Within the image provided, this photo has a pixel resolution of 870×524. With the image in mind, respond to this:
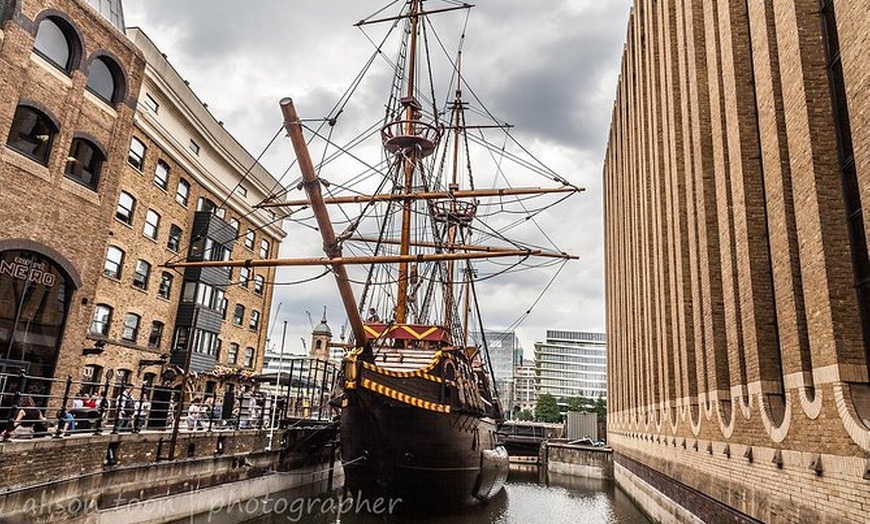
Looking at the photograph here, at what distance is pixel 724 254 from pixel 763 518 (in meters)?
6.19

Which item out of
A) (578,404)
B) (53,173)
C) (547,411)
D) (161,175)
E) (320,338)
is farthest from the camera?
(578,404)

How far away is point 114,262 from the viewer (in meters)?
24.5

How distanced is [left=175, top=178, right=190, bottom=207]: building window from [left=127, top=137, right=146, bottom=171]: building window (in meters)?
2.87

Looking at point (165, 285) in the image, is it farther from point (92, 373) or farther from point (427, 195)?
point (427, 195)

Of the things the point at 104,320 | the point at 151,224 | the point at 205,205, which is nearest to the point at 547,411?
the point at 205,205

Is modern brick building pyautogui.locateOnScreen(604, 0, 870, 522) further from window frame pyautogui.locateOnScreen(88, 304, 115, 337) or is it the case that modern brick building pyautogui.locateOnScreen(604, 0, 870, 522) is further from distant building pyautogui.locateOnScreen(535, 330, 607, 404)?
distant building pyautogui.locateOnScreen(535, 330, 607, 404)

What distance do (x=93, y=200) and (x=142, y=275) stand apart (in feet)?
34.3

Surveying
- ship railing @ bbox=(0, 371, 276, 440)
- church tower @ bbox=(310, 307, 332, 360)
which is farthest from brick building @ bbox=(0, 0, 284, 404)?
church tower @ bbox=(310, 307, 332, 360)

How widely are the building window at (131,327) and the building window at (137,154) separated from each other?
6.62 m

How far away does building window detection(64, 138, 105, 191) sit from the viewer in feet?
53.7

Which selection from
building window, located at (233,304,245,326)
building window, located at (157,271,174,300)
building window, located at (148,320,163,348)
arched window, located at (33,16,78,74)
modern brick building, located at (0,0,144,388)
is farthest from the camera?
building window, located at (233,304,245,326)

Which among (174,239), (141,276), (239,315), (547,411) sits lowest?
(547,411)

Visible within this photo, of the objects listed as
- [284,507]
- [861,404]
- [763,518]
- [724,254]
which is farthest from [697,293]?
[284,507]

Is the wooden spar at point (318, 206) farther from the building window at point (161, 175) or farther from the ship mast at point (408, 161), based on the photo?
the building window at point (161, 175)
